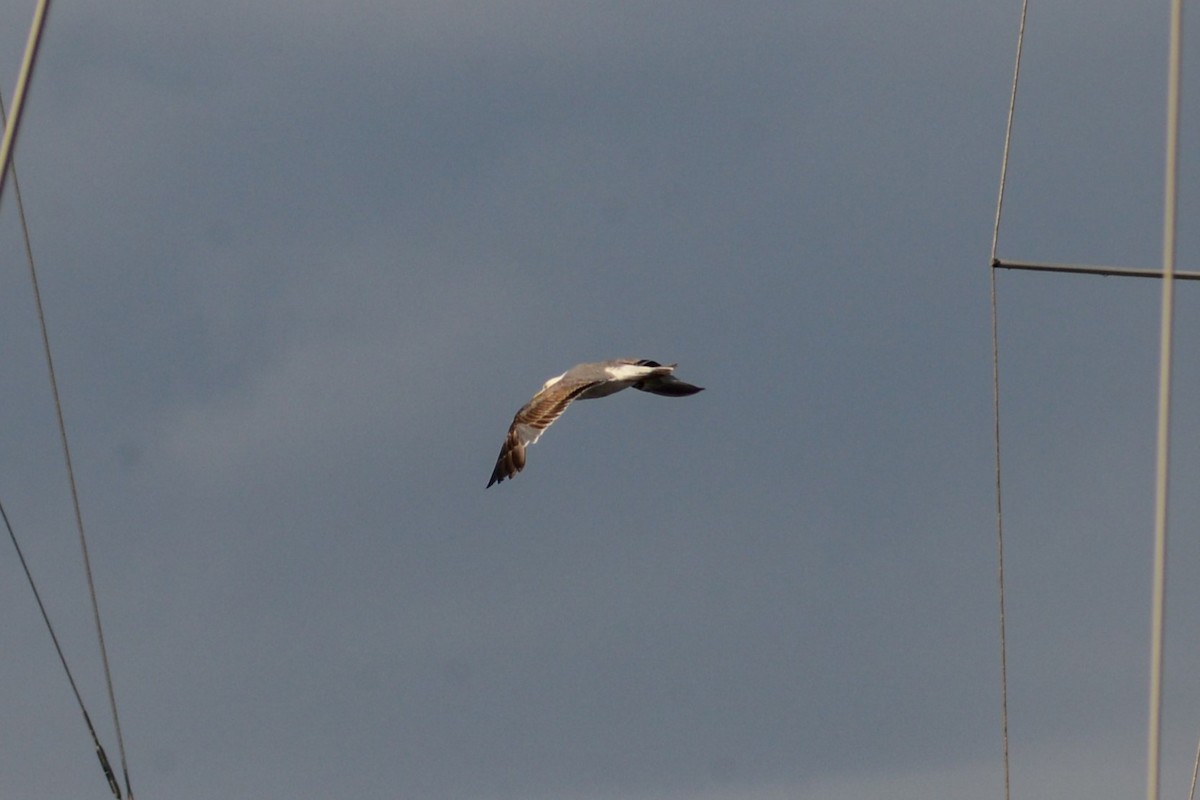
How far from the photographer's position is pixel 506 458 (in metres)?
44.1

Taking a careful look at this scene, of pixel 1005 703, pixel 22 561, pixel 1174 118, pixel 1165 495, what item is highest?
pixel 1174 118

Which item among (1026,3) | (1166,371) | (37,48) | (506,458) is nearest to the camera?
(37,48)

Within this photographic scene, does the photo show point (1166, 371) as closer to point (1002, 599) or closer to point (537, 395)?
point (1002, 599)

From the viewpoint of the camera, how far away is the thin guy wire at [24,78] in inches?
664

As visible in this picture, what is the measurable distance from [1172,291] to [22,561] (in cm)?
2003

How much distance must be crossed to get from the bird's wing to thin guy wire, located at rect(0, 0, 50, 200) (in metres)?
25.9

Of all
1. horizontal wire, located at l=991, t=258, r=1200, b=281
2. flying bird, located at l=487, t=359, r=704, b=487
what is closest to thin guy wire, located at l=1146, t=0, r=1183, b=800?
horizontal wire, located at l=991, t=258, r=1200, b=281

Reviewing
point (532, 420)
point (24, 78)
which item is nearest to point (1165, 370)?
point (24, 78)

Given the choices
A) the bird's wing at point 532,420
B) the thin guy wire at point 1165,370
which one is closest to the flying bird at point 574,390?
the bird's wing at point 532,420

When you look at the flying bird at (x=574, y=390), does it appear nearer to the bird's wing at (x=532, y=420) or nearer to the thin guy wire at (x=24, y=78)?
the bird's wing at (x=532, y=420)

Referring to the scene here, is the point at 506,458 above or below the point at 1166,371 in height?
below

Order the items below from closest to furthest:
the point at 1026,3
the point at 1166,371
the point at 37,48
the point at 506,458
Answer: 1. the point at 37,48
2. the point at 1166,371
3. the point at 1026,3
4. the point at 506,458

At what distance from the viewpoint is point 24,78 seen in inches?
673

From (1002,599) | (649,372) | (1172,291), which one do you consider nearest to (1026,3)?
(1002,599)
